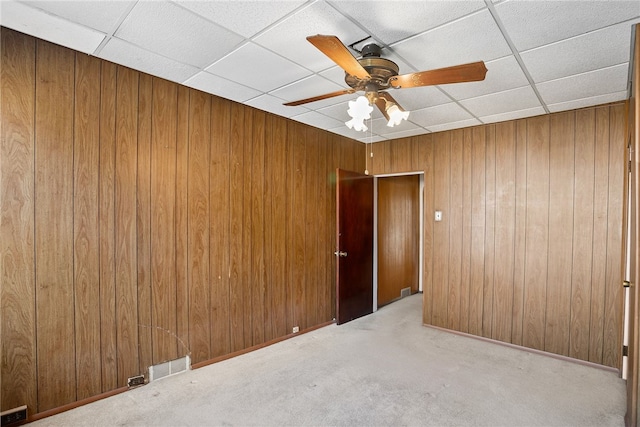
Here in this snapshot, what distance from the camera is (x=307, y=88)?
2902 mm

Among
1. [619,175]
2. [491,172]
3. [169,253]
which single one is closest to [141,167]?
[169,253]

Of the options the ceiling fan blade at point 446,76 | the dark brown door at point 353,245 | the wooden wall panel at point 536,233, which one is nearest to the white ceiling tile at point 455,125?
the wooden wall panel at point 536,233

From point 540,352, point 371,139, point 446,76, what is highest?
point 371,139

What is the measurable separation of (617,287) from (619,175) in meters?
1.09

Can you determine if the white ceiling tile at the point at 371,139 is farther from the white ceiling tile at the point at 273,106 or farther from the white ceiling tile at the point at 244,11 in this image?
the white ceiling tile at the point at 244,11

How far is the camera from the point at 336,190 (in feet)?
14.2

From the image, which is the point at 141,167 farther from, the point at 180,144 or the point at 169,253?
the point at 169,253

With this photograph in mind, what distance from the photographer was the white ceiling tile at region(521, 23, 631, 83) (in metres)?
2.05

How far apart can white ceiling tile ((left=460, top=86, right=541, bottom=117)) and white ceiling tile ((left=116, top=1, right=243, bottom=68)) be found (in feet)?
7.62

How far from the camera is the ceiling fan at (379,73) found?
1617mm

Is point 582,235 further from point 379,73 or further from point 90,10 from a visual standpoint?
point 90,10

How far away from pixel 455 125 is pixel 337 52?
2.88 m

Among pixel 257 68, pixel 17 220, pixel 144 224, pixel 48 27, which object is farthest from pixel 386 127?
pixel 17 220

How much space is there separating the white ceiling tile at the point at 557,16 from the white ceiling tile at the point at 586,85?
782mm
